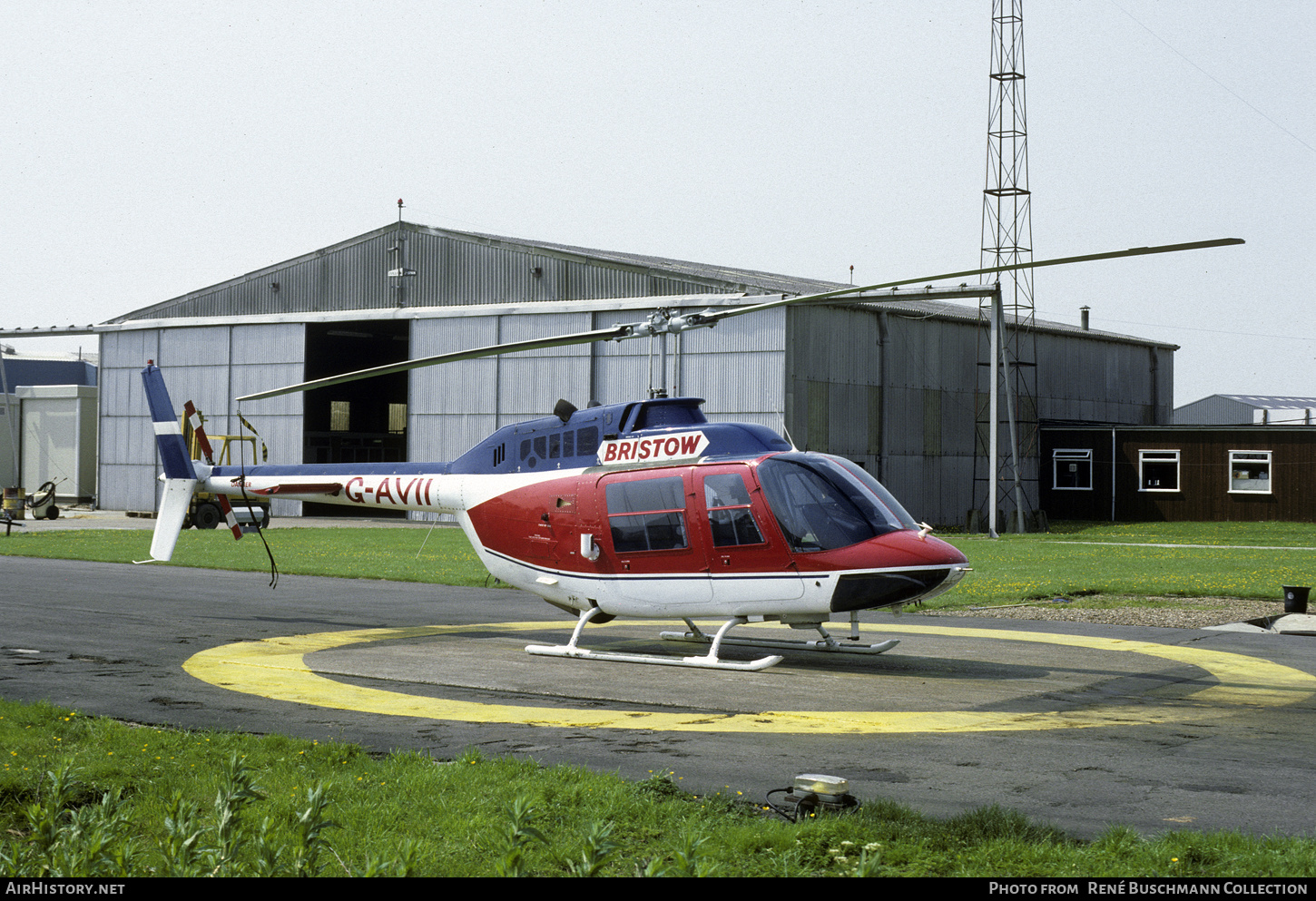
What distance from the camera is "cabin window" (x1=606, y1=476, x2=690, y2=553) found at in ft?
44.1

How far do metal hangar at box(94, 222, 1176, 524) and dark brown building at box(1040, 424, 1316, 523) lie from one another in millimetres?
2015

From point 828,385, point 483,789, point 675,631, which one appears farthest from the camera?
point 828,385

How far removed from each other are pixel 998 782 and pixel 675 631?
29.0ft

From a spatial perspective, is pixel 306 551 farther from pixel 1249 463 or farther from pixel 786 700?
pixel 1249 463

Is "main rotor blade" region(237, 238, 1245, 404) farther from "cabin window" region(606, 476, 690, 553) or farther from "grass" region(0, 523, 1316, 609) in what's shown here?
"grass" region(0, 523, 1316, 609)

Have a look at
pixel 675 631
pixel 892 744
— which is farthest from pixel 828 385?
pixel 892 744

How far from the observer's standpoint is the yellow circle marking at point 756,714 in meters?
10.0

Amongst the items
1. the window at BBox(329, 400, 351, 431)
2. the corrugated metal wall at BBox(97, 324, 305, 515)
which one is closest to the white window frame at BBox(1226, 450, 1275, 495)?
the corrugated metal wall at BBox(97, 324, 305, 515)

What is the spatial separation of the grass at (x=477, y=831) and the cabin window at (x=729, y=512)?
5494 millimetres

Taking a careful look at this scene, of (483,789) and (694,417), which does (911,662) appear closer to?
(694,417)

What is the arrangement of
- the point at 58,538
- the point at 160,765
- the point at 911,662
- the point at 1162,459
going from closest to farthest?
1. the point at 160,765
2. the point at 911,662
3. the point at 58,538
4. the point at 1162,459

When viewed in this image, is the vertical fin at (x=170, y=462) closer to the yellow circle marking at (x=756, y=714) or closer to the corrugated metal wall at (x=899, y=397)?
the yellow circle marking at (x=756, y=714)

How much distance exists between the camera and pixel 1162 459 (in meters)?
48.4

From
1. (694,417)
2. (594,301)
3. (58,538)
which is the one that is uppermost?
(594,301)
